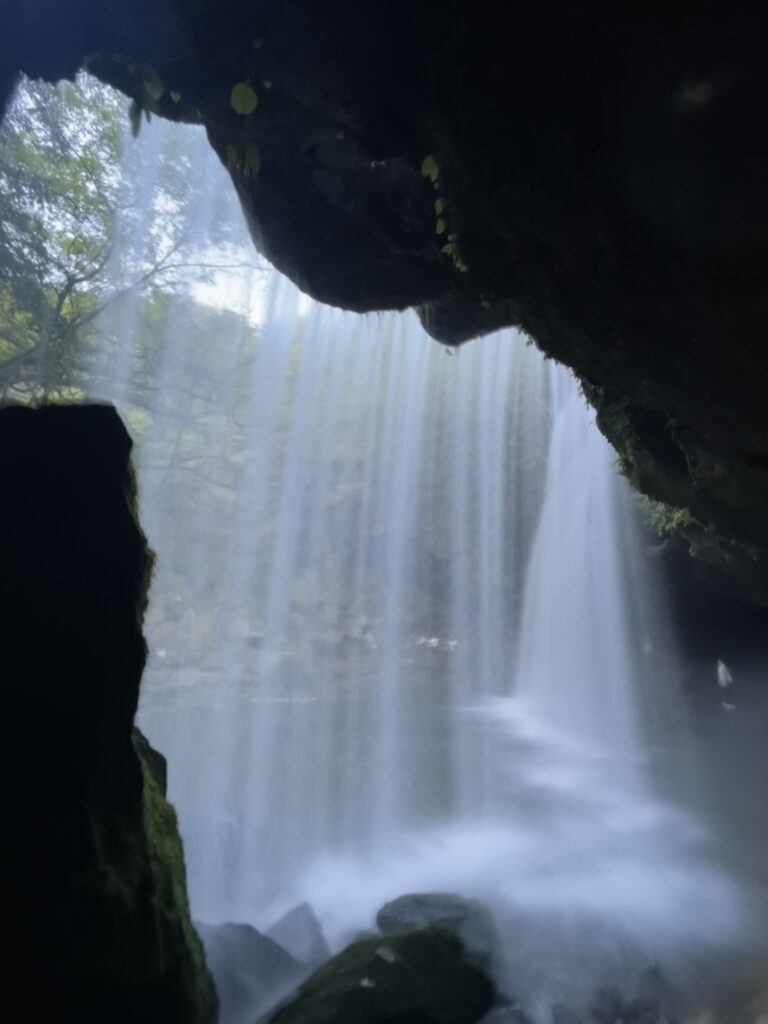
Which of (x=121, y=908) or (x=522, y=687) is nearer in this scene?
(x=121, y=908)

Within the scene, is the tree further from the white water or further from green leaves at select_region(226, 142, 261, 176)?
green leaves at select_region(226, 142, 261, 176)

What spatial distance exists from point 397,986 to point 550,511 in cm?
1668

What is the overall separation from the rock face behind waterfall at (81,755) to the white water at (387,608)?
22.2ft

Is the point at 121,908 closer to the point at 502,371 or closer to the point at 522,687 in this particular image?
the point at 522,687

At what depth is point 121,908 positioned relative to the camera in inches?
120

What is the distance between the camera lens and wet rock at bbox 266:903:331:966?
6.47 metres

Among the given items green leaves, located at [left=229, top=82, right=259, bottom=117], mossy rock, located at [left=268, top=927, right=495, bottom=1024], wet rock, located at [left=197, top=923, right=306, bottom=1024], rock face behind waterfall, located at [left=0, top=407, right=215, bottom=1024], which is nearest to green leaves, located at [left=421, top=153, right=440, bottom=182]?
green leaves, located at [left=229, top=82, right=259, bottom=117]

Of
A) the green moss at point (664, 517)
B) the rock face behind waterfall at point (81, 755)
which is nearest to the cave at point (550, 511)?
the rock face behind waterfall at point (81, 755)

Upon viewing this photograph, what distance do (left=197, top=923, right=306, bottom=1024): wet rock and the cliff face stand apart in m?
6.02

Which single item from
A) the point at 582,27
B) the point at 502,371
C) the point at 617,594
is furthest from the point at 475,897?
the point at 502,371

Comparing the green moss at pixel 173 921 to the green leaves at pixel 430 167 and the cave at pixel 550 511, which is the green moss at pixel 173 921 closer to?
the cave at pixel 550 511

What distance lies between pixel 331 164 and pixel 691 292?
3538mm

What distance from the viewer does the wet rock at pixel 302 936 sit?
647 cm

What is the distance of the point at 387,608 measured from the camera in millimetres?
23062
